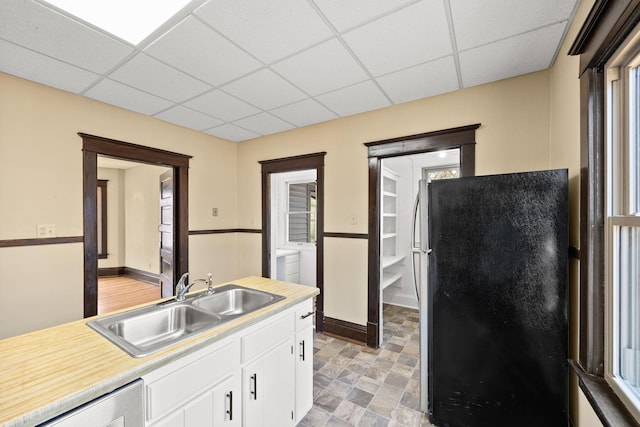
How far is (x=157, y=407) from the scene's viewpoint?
1.08 metres

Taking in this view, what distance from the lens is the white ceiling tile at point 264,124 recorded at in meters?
3.26

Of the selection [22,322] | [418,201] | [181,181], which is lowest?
[22,322]

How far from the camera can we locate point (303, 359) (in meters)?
1.90

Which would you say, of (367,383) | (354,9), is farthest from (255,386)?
(354,9)

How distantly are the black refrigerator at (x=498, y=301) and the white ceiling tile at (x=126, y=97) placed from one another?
2802 millimetres

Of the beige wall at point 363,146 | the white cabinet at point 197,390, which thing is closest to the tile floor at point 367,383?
the beige wall at point 363,146

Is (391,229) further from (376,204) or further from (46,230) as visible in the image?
(46,230)

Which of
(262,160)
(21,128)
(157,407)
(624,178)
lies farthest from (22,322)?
(624,178)

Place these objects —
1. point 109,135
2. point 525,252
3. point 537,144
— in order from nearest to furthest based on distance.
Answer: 1. point 525,252
2. point 537,144
3. point 109,135

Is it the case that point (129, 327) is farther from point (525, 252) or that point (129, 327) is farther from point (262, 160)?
point (262, 160)

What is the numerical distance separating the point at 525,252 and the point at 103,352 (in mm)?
2173

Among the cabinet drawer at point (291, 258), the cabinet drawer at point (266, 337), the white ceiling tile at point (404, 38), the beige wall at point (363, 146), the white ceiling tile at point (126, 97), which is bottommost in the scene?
the cabinet drawer at point (291, 258)

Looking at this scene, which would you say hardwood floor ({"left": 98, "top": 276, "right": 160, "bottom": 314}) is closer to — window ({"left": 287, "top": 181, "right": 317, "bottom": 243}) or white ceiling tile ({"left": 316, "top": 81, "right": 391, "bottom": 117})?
window ({"left": 287, "top": 181, "right": 317, "bottom": 243})

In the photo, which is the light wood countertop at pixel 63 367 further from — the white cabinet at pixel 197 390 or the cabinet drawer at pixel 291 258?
the cabinet drawer at pixel 291 258
